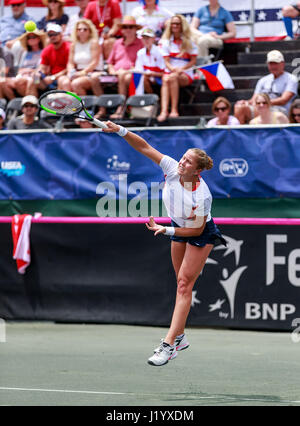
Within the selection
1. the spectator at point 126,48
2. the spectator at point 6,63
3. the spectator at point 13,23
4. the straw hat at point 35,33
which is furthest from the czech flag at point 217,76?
the spectator at point 13,23

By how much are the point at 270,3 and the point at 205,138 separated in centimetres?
450

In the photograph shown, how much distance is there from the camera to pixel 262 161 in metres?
11.8

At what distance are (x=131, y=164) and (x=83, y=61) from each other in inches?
125

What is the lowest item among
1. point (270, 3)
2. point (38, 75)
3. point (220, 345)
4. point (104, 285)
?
point (220, 345)

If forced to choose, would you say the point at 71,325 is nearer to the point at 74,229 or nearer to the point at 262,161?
the point at 74,229

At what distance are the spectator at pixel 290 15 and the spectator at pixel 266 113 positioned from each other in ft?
8.76

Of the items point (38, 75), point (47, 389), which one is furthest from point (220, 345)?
point (38, 75)

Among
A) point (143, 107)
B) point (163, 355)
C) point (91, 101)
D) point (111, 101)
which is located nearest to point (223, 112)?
point (143, 107)

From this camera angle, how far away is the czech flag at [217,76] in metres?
13.6

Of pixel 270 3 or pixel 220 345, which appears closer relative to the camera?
pixel 220 345

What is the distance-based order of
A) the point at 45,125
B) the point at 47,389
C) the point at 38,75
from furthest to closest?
the point at 38,75 < the point at 45,125 < the point at 47,389

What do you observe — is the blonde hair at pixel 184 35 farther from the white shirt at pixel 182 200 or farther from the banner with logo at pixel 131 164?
the white shirt at pixel 182 200

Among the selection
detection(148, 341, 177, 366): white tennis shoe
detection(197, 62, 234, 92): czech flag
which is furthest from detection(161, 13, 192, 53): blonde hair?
detection(148, 341, 177, 366): white tennis shoe

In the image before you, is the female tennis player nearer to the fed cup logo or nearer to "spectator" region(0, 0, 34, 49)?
the fed cup logo
